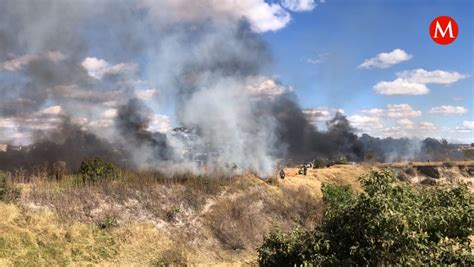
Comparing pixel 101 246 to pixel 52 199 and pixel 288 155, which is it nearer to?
pixel 52 199

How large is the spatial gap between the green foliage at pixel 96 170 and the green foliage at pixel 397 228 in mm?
18398

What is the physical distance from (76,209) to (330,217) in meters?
16.2


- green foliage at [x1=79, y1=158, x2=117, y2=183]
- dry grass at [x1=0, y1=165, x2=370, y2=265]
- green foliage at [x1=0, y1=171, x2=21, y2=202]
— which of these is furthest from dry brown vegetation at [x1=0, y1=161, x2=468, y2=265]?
→ green foliage at [x1=79, y1=158, x2=117, y2=183]

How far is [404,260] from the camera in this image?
963 cm

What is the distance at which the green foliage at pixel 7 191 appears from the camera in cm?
2162

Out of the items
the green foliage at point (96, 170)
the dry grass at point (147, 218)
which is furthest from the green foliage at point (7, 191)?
the green foliage at point (96, 170)

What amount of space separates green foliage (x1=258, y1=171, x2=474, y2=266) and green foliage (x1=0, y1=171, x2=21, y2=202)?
16.9 meters

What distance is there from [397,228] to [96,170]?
72.1 feet

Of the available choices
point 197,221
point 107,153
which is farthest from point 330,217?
point 107,153

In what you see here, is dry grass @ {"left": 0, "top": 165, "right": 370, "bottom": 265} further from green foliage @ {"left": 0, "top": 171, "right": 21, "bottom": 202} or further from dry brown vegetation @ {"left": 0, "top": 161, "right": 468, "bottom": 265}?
green foliage @ {"left": 0, "top": 171, "right": 21, "bottom": 202}

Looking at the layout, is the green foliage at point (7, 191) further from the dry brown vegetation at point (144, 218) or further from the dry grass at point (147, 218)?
the dry grass at point (147, 218)

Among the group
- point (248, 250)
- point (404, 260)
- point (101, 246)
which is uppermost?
point (404, 260)

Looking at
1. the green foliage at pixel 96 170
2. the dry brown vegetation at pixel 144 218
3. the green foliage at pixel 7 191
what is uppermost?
the green foliage at pixel 96 170

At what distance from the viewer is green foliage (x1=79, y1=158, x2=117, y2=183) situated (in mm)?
26594
